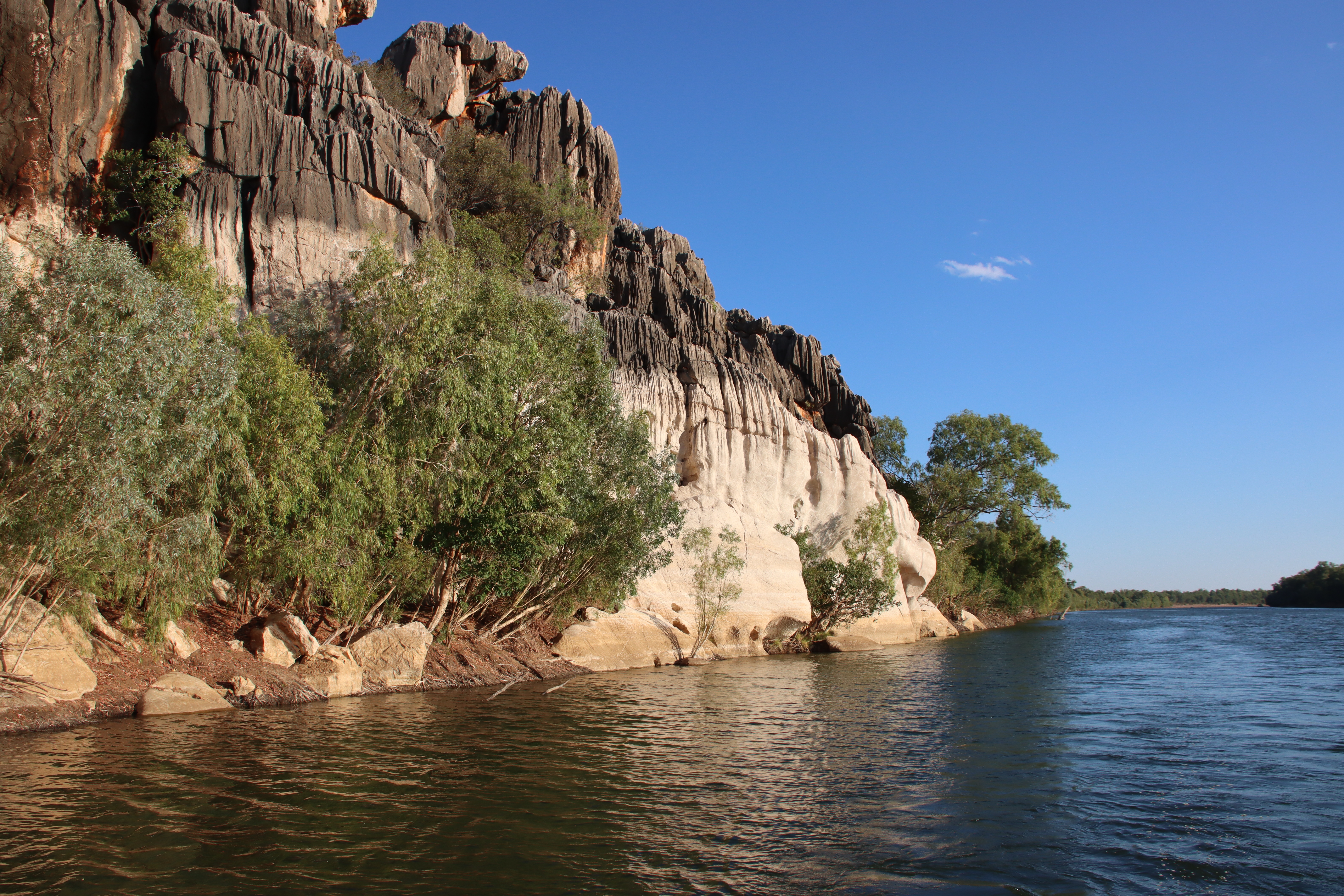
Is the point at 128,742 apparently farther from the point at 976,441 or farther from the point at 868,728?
the point at 976,441

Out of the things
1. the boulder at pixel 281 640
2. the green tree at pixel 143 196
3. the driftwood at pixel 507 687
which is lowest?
the driftwood at pixel 507 687

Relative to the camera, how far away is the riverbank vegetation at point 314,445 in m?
14.4

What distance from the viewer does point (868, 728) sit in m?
17.2

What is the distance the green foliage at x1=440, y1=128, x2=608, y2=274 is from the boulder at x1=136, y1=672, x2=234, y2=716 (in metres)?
29.5

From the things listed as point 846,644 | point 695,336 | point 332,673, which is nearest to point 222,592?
point 332,673

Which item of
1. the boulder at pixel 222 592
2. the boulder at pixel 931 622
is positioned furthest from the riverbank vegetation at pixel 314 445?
the boulder at pixel 931 622

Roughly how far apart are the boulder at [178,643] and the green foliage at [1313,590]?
157833 millimetres

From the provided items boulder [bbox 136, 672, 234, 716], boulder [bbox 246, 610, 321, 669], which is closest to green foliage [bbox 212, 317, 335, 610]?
boulder [bbox 246, 610, 321, 669]

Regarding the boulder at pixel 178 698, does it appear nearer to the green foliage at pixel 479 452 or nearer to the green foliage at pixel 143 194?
the green foliage at pixel 479 452

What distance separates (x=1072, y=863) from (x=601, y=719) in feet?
36.4

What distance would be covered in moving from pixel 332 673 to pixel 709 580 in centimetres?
1717

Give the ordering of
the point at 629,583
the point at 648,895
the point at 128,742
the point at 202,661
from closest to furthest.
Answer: the point at 648,895, the point at 128,742, the point at 202,661, the point at 629,583

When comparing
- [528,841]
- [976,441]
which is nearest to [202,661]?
[528,841]

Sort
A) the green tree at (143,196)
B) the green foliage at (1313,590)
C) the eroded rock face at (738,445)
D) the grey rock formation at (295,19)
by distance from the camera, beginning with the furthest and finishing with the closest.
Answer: the green foliage at (1313,590) < the eroded rock face at (738,445) < the grey rock formation at (295,19) < the green tree at (143,196)
